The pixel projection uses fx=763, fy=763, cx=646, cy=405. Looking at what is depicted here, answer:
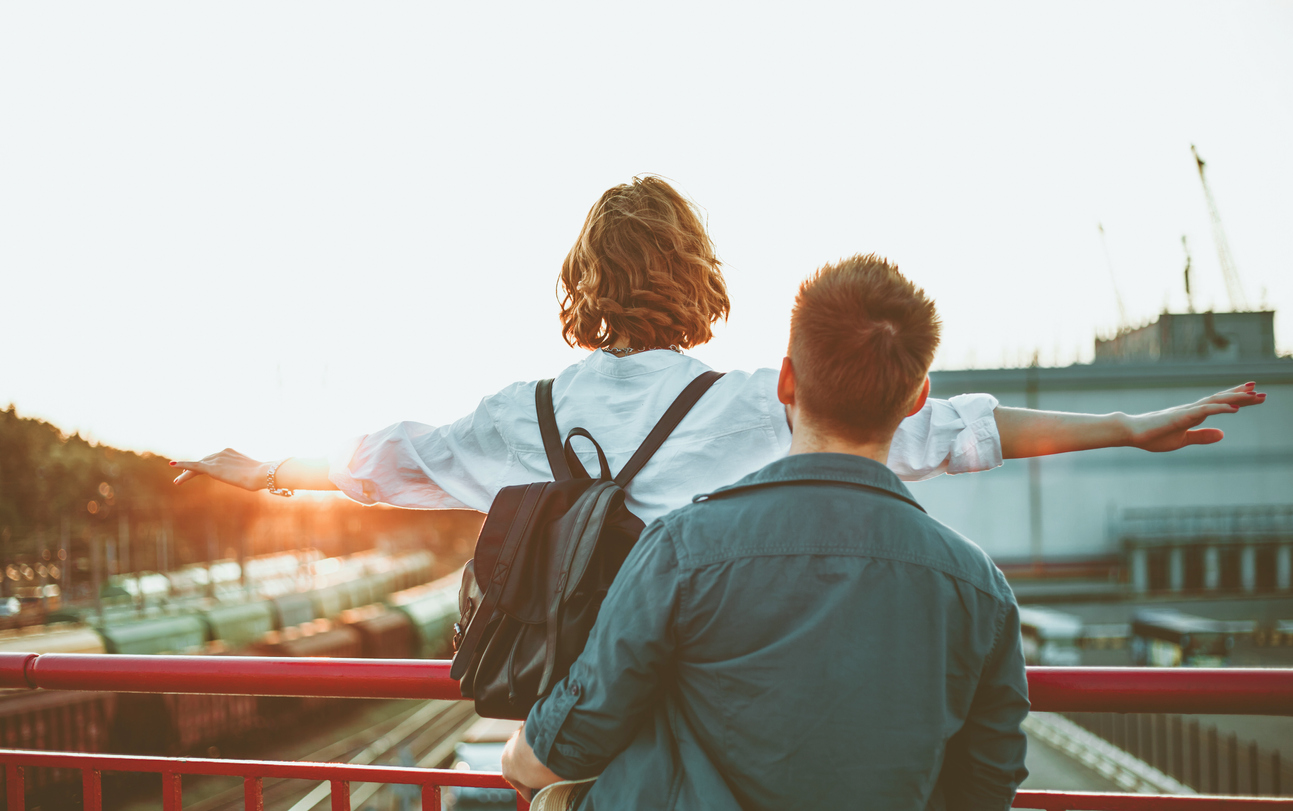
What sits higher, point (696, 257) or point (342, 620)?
point (696, 257)

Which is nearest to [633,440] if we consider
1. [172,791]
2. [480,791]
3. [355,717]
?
[172,791]

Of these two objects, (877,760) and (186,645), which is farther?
(186,645)

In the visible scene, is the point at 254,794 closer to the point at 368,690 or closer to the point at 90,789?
the point at 368,690

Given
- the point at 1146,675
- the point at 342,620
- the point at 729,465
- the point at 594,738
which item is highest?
the point at 729,465

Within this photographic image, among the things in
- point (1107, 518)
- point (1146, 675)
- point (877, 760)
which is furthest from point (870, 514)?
point (1107, 518)

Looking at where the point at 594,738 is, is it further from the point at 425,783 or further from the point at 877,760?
the point at 425,783

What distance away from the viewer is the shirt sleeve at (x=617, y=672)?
1058mm

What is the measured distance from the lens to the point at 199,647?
24859mm

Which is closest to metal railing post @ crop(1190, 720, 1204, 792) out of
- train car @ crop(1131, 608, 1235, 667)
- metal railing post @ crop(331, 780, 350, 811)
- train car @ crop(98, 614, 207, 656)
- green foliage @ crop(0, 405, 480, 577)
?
Answer: train car @ crop(1131, 608, 1235, 667)

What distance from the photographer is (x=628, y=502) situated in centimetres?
136

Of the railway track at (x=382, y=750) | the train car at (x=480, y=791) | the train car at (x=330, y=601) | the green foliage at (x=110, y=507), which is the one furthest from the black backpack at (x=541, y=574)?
the train car at (x=330, y=601)

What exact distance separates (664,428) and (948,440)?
21.7 inches

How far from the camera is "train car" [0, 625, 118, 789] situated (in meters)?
16.2

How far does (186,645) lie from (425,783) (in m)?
27.4
